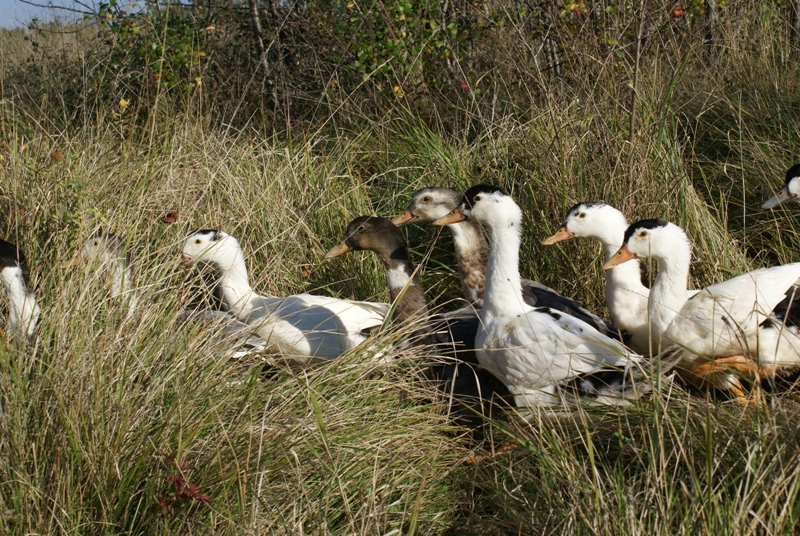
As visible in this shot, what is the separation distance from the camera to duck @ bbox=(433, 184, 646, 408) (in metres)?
3.21

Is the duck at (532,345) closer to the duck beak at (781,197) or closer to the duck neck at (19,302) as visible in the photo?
the duck beak at (781,197)

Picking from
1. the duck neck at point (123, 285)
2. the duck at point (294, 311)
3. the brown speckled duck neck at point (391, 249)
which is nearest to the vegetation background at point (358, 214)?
the duck neck at point (123, 285)

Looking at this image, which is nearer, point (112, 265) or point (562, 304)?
point (112, 265)

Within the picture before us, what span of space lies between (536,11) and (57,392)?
12.9 feet

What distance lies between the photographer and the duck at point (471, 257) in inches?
157

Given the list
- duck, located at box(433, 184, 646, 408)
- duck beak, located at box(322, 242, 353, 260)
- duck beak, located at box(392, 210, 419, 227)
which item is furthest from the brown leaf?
duck, located at box(433, 184, 646, 408)

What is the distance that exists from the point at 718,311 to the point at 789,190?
42.8 inches

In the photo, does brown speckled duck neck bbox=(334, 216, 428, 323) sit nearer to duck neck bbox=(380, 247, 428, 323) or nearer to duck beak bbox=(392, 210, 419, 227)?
duck neck bbox=(380, 247, 428, 323)

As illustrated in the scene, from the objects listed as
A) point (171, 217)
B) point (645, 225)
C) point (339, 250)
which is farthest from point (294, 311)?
point (645, 225)

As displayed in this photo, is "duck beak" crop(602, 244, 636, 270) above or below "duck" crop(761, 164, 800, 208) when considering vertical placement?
below

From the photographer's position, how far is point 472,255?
4418 millimetres

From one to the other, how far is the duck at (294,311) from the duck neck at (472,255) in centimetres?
45

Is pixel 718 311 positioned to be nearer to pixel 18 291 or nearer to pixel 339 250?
pixel 339 250

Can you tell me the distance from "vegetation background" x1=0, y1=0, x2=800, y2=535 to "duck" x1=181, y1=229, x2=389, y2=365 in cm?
16
